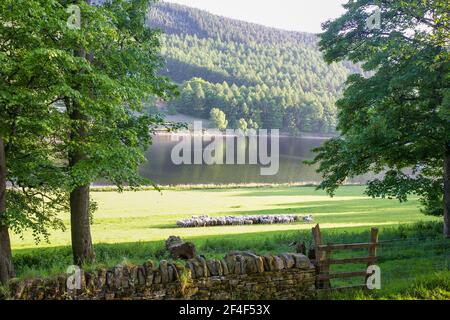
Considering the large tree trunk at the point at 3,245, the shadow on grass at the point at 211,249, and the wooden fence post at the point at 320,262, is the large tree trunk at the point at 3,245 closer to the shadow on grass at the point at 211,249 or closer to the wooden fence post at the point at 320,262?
the shadow on grass at the point at 211,249

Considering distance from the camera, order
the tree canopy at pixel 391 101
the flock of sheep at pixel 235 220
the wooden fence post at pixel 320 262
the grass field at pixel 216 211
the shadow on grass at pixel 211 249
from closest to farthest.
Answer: the wooden fence post at pixel 320 262 → the shadow on grass at pixel 211 249 → the tree canopy at pixel 391 101 → the grass field at pixel 216 211 → the flock of sheep at pixel 235 220

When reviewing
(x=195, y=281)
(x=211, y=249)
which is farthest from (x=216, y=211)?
(x=195, y=281)

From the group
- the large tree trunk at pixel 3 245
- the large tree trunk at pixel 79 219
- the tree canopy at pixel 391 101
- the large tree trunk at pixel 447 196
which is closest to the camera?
the large tree trunk at pixel 3 245

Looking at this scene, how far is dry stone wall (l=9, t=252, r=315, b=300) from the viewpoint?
1041 centimetres

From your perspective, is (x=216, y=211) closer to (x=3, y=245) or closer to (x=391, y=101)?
(x=391, y=101)

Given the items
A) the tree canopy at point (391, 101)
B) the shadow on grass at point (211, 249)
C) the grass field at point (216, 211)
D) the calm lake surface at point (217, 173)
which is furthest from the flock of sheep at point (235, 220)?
the calm lake surface at point (217, 173)

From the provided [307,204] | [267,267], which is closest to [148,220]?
[307,204]

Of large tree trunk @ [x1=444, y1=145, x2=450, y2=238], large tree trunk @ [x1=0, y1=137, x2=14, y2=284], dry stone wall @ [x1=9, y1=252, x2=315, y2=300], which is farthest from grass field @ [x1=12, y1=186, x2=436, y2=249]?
dry stone wall @ [x1=9, y1=252, x2=315, y2=300]

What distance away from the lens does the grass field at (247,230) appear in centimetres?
1720

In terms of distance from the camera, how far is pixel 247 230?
30.6 metres

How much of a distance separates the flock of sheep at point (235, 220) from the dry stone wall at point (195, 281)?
20569mm

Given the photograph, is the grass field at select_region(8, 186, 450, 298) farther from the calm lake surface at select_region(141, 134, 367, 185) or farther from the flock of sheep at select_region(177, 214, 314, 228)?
the calm lake surface at select_region(141, 134, 367, 185)
